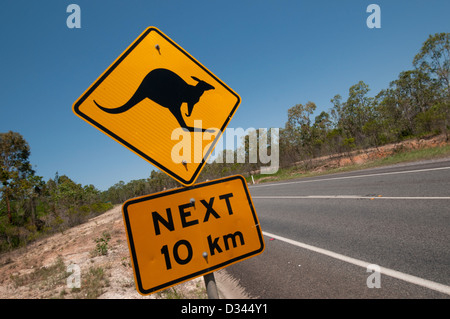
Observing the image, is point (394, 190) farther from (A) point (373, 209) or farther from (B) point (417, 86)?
(B) point (417, 86)

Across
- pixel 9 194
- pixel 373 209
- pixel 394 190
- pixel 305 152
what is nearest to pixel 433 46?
pixel 305 152

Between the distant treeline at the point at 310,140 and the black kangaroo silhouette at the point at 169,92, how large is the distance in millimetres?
19320

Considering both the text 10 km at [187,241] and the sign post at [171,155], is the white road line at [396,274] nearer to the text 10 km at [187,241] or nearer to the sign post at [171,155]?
the sign post at [171,155]

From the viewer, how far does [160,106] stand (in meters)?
1.60

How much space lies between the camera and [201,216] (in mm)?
1570

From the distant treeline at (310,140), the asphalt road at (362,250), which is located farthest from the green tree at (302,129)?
the asphalt road at (362,250)

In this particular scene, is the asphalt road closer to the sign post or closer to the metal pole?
the metal pole

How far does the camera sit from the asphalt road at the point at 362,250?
9.73ft

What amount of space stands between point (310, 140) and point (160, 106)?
1227 inches

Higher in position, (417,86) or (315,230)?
(417,86)

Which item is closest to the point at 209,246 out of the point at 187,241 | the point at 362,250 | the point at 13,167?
the point at 187,241

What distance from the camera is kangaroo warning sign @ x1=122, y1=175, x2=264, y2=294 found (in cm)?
141

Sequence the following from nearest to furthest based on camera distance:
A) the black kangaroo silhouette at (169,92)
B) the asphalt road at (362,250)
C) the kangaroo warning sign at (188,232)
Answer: the kangaroo warning sign at (188,232)
the black kangaroo silhouette at (169,92)
the asphalt road at (362,250)

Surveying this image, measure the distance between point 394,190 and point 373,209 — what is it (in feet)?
6.31
